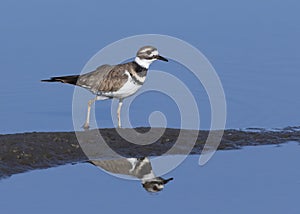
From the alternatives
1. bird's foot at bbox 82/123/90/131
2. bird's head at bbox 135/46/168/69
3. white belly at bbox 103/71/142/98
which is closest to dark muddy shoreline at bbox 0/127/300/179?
bird's foot at bbox 82/123/90/131

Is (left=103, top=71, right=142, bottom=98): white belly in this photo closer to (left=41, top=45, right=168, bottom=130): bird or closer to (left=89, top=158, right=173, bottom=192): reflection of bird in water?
(left=41, top=45, right=168, bottom=130): bird

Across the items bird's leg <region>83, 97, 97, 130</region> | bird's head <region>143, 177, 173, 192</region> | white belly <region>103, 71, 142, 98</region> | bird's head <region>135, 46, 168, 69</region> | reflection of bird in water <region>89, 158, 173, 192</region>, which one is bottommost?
bird's head <region>143, 177, 173, 192</region>

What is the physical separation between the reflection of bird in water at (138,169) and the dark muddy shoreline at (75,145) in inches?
7.7

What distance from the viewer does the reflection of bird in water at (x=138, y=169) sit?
35.5 ft

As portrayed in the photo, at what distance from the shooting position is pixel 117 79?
12453 mm

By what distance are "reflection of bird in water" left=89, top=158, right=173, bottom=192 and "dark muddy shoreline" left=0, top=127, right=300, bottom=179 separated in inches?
7.7

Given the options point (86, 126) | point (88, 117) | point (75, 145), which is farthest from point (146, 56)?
point (75, 145)

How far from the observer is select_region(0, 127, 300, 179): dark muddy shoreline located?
448 inches

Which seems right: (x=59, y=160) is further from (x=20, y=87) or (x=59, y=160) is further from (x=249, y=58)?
(x=249, y=58)

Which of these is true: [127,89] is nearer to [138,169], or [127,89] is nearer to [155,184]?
[138,169]

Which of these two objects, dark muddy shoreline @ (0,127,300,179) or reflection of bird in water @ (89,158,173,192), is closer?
reflection of bird in water @ (89,158,173,192)

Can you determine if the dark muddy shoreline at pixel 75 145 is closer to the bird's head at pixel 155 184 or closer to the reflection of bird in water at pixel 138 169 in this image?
the reflection of bird in water at pixel 138 169

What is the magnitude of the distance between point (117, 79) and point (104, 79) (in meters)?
0.18

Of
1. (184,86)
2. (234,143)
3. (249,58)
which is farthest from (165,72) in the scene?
(234,143)
